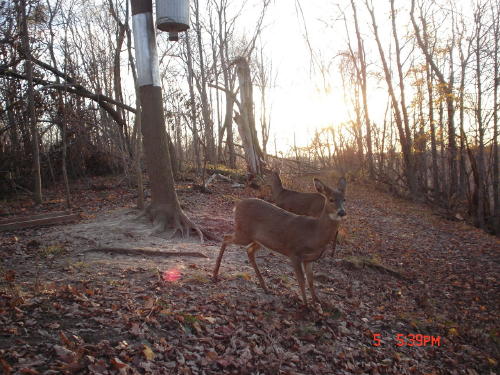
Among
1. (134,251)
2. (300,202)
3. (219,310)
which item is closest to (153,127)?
(134,251)

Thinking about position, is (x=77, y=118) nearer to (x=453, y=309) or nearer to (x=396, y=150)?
(x=453, y=309)

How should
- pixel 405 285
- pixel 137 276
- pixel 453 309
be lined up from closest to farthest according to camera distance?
pixel 137 276, pixel 453 309, pixel 405 285

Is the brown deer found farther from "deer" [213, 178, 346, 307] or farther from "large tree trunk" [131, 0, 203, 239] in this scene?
"deer" [213, 178, 346, 307]

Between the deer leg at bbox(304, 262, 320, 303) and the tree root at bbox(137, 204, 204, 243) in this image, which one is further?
the tree root at bbox(137, 204, 204, 243)

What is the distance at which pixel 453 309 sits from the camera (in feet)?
25.3

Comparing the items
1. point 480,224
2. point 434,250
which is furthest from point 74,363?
point 480,224

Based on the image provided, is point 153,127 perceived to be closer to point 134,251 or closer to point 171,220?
point 171,220

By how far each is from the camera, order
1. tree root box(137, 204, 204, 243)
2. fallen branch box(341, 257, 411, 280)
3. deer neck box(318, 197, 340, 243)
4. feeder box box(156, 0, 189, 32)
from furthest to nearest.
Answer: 1. fallen branch box(341, 257, 411, 280)
2. tree root box(137, 204, 204, 243)
3. feeder box box(156, 0, 189, 32)
4. deer neck box(318, 197, 340, 243)

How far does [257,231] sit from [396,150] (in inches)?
913

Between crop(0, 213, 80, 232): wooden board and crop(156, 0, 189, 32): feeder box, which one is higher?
crop(156, 0, 189, 32): feeder box

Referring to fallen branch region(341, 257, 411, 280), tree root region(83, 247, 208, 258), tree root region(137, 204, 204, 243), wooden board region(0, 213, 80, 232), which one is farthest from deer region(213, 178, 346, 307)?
wooden board region(0, 213, 80, 232)

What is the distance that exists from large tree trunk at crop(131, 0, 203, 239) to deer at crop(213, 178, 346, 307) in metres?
2.45

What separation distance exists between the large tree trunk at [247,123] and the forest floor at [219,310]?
7.35m

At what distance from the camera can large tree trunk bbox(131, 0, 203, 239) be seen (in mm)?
8336
